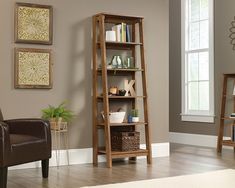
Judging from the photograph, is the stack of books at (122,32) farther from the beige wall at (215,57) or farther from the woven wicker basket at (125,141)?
the beige wall at (215,57)

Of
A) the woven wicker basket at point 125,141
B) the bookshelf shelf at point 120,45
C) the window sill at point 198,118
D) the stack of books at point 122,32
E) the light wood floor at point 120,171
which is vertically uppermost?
the stack of books at point 122,32

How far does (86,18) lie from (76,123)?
1350 millimetres

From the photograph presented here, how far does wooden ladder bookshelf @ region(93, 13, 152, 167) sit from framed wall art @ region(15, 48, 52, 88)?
1.99ft

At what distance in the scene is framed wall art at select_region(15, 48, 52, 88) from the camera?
5340 mm

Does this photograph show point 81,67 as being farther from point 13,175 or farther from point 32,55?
point 13,175

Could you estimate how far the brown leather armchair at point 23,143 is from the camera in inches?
160

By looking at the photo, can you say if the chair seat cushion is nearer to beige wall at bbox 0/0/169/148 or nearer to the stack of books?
beige wall at bbox 0/0/169/148

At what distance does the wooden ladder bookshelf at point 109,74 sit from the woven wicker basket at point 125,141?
8 cm

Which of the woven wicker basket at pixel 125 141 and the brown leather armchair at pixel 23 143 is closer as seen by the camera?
the brown leather armchair at pixel 23 143

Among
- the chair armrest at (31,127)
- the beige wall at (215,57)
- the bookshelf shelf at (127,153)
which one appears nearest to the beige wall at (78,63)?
the bookshelf shelf at (127,153)

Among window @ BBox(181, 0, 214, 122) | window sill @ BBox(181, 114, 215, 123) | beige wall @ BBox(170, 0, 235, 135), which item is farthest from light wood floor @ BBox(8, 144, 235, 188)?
window @ BBox(181, 0, 214, 122)

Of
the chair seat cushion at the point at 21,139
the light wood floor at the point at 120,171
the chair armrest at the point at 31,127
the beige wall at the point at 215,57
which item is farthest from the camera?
the beige wall at the point at 215,57

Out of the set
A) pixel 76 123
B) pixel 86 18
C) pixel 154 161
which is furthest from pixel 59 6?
pixel 154 161

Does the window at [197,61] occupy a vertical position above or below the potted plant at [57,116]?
above
